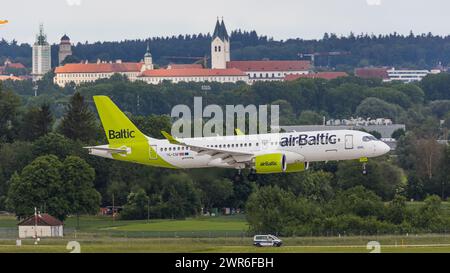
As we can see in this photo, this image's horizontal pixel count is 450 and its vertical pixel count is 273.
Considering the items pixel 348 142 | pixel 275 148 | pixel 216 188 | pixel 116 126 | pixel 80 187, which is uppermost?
pixel 116 126

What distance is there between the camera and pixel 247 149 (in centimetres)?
9675

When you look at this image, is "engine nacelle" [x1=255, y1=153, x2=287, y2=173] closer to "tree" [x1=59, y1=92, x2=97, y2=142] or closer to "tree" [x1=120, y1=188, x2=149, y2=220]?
"tree" [x1=120, y1=188, x2=149, y2=220]

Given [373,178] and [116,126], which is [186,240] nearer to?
[116,126]

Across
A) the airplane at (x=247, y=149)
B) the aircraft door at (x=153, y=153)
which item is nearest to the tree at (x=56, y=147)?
the airplane at (x=247, y=149)

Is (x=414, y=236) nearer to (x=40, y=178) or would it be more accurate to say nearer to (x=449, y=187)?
(x=40, y=178)

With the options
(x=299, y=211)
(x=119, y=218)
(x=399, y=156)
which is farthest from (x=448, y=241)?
(x=399, y=156)

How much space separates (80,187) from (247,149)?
32312 millimetres

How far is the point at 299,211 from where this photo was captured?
363 feet

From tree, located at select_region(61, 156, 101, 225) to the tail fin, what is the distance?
22202 mm

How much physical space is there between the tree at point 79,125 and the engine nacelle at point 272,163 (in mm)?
62757

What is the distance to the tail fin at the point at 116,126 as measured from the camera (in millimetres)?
99812

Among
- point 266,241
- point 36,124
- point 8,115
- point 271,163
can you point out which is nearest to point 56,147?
point 36,124

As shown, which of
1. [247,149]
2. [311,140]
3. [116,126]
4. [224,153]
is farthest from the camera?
[116,126]
